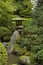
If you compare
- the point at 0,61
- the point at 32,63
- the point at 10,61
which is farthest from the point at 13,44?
the point at 0,61

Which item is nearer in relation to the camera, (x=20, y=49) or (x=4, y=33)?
(x=20, y=49)

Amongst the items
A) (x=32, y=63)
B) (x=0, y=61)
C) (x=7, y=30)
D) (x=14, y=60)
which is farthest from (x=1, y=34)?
(x=0, y=61)

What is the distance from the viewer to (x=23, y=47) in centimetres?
1194

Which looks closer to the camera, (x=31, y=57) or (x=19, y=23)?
(x=31, y=57)

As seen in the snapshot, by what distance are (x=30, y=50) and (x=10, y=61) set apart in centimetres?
161

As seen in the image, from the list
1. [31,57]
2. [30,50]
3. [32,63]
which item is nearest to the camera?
[32,63]

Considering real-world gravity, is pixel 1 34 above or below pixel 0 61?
below

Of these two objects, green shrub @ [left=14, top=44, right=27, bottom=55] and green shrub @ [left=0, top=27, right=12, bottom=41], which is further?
green shrub @ [left=0, top=27, right=12, bottom=41]

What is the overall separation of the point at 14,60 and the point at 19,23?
19.3ft

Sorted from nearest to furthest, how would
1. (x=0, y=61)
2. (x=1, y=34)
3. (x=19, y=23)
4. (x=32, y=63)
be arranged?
(x=0, y=61) < (x=32, y=63) < (x=1, y=34) < (x=19, y=23)

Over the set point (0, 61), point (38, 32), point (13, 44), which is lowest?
point (13, 44)

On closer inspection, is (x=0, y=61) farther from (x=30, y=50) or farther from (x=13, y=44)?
(x=13, y=44)

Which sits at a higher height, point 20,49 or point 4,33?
point 4,33

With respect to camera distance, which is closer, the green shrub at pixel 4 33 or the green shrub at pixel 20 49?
the green shrub at pixel 20 49
